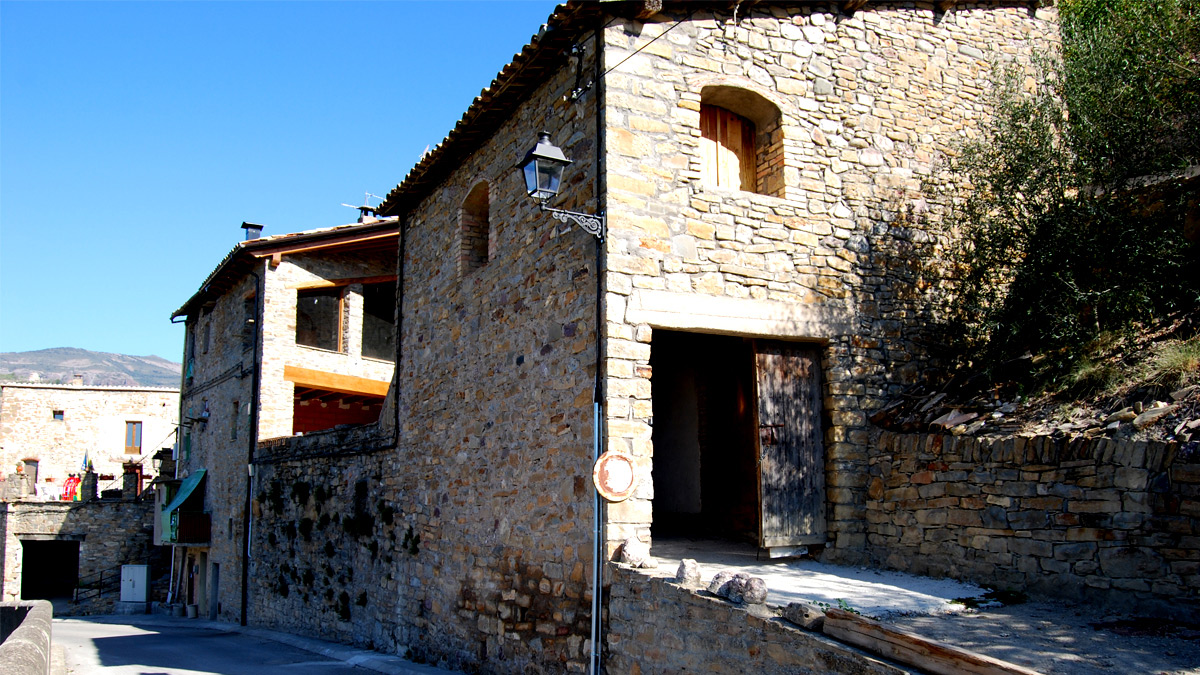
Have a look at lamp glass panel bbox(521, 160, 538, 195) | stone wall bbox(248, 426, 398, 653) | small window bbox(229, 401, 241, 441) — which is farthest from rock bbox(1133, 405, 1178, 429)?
small window bbox(229, 401, 241, 441)

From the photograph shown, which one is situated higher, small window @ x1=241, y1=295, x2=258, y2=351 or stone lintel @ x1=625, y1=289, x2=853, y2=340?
small window @ x1=241, y1=295, x2=258, y2=351

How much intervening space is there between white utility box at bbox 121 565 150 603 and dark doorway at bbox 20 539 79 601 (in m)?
7.66

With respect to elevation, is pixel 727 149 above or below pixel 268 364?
above

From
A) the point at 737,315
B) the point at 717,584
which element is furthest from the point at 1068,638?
the point at 737,315

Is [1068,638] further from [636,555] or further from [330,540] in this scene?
[330,540]

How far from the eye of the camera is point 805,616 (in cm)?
531

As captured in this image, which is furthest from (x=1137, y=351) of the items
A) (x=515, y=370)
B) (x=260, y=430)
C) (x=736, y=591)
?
(x=260, y=430)

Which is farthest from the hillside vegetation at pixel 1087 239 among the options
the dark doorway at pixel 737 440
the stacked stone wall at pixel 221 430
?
the stacked stone wall at pixel 221 430

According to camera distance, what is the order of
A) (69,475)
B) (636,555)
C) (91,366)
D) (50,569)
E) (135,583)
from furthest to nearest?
(91,366) < (69,475) < (50,569) < (135,583) < (636,555)

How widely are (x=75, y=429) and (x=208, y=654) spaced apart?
79.2 ft

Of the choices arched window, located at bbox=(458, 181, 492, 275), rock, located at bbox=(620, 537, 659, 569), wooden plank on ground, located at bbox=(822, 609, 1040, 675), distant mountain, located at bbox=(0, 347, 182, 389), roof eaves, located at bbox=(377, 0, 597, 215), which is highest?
distant mountain, located at bbox=(0, 347, 182, 389)

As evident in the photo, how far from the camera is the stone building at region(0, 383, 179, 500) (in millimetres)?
31594

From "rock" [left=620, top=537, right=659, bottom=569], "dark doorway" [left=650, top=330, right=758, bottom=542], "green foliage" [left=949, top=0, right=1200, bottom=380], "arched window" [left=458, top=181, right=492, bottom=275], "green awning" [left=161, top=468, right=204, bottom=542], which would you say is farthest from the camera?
"green awning" [left=161, top=468, right=204, bottom=542]

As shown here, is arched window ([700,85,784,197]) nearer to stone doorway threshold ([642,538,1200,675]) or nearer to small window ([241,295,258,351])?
stone doorway threshold ([642,538,1200,675])
